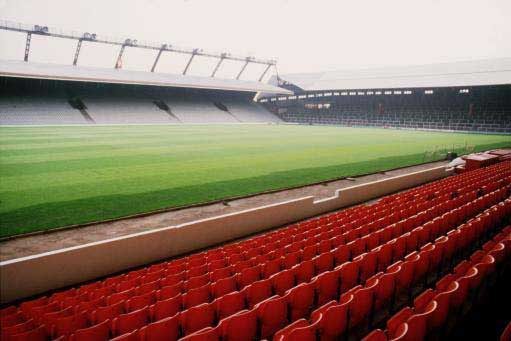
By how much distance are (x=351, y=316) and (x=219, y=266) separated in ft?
9.16

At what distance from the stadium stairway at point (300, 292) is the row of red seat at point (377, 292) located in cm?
1

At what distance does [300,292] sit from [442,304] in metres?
1.54

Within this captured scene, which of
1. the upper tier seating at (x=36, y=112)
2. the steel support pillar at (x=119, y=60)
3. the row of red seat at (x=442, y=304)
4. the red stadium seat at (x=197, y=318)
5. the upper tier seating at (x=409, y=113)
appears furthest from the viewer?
the steel support pillar at (x=119, y=60)

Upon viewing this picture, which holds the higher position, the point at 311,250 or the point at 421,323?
the point at 421,323

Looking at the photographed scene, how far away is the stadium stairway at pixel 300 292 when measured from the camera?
360cm

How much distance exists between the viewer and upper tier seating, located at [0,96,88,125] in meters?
34.4

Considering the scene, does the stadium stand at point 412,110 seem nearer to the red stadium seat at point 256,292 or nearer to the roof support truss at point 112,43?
the roof support truss at point 112,43

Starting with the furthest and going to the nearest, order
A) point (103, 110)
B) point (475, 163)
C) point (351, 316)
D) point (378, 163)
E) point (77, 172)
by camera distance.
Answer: point (103, 110) < point (378, 163) < point (475, 163) < point (77, 172) < point (351, 316)

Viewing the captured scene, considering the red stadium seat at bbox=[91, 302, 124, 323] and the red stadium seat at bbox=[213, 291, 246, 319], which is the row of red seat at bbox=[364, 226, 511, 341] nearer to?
the red stadium seat at bbox=[213, 291, 246, 319]

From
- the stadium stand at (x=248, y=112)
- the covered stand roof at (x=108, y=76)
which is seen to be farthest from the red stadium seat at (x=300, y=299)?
the stadium stand at (x=248, y=112)

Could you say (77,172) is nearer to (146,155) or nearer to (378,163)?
(146,155)

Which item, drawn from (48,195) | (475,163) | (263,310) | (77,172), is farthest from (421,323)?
(475,163)

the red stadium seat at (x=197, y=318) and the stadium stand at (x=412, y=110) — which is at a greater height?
the stadium stand at (x=412, y=110)

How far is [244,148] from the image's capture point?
23766mm
